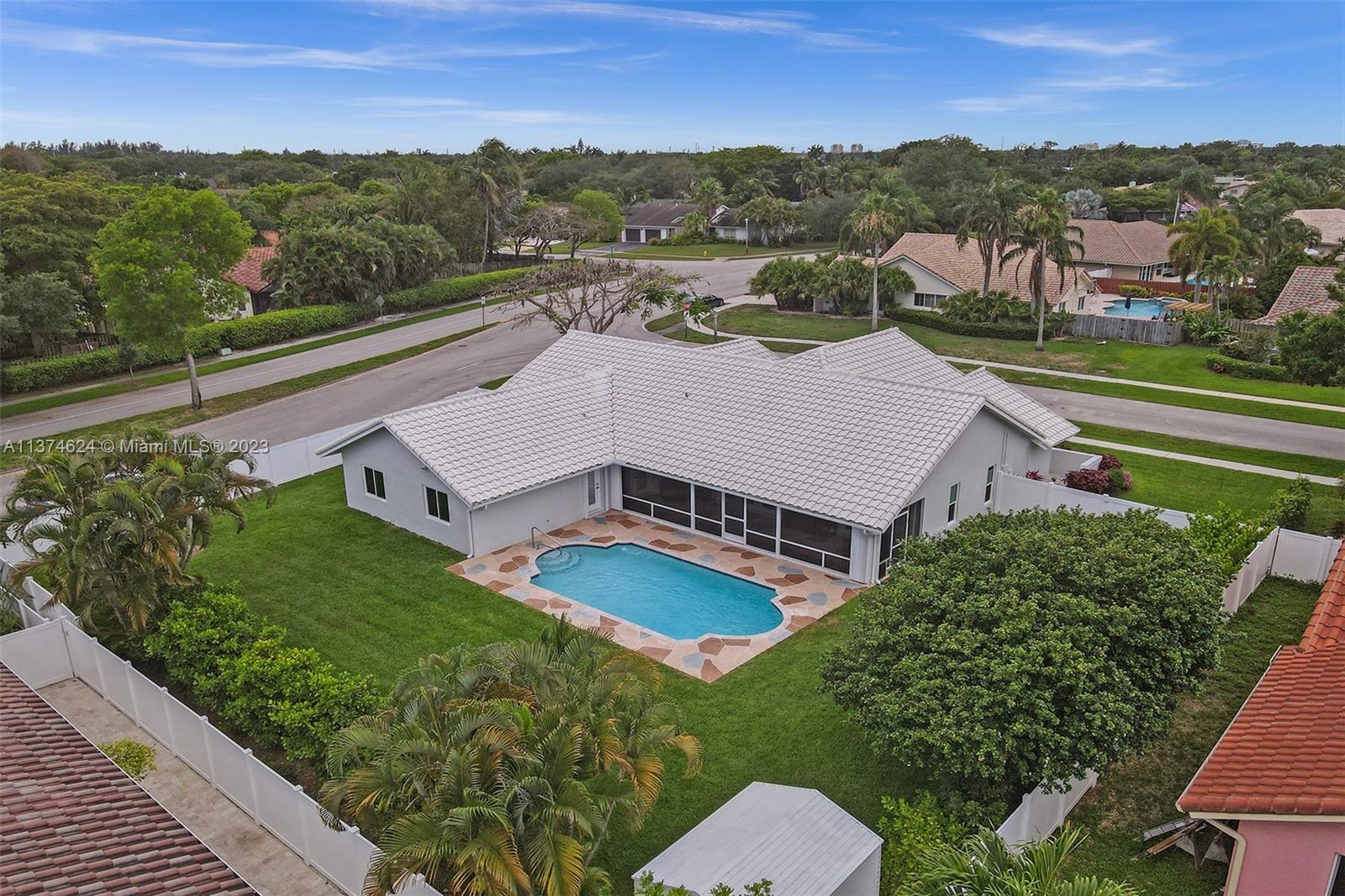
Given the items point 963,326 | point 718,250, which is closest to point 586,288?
point 963,326

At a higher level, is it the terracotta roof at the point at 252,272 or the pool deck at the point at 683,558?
the terracotta roof at the point at 252,272

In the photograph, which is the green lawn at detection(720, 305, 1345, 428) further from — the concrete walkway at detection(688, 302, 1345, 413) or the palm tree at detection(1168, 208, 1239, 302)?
the palm tree at detection(1168, 208, 1239, 302)

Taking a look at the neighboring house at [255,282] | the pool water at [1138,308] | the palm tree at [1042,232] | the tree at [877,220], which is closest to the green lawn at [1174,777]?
the palm tree at [1042,232]

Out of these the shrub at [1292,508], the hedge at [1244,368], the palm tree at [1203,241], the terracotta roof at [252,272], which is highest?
the palm tree at [1203,241]

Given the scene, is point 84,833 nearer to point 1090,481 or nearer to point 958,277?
point 1090,481

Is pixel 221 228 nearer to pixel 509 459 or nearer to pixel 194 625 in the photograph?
pixel 509 459

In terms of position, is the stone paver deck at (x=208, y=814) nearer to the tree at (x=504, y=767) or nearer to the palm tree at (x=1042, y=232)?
the tree at (x=504, y=767)
